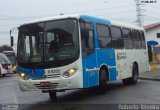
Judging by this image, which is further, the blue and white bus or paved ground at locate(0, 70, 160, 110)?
the blue and white bus

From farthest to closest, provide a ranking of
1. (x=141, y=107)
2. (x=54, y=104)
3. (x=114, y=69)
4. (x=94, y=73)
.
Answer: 1. (x=114, y=69)
2. (x=94, y=73)
3. (x=54, y=104)
4. (x=141, y=107)

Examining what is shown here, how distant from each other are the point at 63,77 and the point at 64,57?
2.10ft

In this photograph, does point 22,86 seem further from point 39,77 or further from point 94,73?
point 94,73

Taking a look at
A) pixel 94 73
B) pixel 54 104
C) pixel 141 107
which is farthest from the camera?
pixel 94 73

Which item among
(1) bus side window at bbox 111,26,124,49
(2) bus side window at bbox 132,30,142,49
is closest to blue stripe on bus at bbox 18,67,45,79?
(1) bus side window at bbox 111,26,124,49

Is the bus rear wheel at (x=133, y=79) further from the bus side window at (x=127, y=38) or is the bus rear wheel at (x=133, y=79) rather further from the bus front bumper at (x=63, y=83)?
the bus front bumper at (x=63, y=83)

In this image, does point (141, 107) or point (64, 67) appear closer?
point (141, 107)

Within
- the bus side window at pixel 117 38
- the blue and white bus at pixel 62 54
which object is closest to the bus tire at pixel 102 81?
the blue and white bus at pixel 62 54

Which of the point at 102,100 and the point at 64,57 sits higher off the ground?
the point at 64,57

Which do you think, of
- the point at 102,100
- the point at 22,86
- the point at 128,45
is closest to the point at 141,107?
the point at 102,100

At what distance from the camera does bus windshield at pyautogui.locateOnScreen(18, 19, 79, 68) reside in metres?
14.2

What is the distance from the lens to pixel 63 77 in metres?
14.1

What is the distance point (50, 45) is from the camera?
14398mm

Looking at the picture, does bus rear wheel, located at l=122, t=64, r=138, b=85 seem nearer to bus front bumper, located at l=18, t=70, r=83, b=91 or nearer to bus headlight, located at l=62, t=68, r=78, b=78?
bus front bumper, located at l=18, t=70, r=83, b=91
